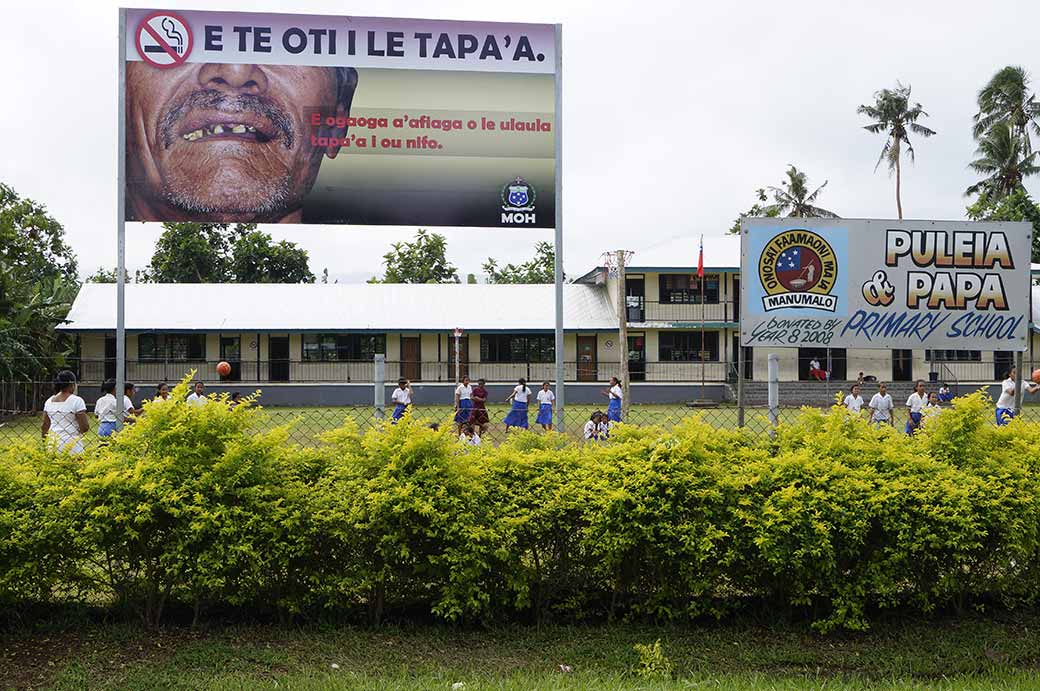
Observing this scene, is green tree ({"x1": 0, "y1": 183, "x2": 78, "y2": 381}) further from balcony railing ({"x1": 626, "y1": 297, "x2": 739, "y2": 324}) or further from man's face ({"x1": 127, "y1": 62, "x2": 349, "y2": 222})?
balcony railing ({"x1": 626, "y1": 297, "x2": 739, "y2": 324})

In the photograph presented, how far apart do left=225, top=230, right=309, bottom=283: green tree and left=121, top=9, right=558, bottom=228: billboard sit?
42923 millimetres

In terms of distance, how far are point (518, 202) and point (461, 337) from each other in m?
25.0

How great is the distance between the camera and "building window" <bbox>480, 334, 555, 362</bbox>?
3628 cm

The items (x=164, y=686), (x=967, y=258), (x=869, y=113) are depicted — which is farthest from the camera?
(x=869, y=113)

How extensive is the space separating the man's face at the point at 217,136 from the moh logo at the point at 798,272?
17.3 feet

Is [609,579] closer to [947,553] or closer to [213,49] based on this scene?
[947,553]

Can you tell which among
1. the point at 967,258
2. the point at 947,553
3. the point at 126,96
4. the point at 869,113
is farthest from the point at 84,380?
the point at 869,113

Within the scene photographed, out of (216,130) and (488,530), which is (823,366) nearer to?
(216,130)

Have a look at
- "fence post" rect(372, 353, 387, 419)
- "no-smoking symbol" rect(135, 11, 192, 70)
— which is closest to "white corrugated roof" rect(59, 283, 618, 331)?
"no-smoking symbol" rect(135, 11, 192, 70)

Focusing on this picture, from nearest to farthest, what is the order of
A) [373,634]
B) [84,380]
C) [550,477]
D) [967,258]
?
[373,634]
[550,477]
[967,258]
[84,380]

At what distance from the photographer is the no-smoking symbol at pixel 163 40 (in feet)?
34.0

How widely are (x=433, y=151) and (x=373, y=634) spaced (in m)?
6.77

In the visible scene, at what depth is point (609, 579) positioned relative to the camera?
586cm

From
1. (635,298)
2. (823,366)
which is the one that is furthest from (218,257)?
(823,366)
